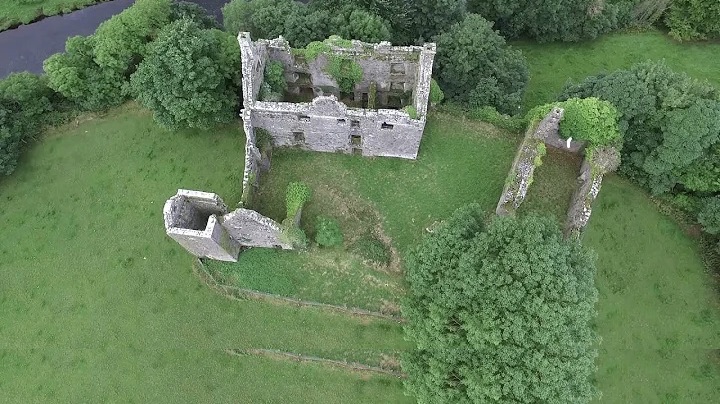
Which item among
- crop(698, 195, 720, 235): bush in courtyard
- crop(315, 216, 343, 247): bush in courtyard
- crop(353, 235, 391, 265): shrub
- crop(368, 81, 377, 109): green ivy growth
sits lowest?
crop(353, 235, 391, 265): shrub

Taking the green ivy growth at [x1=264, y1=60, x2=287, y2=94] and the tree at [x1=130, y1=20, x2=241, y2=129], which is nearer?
the tree at [x1=130, y1=20, x2=241, y2=129]

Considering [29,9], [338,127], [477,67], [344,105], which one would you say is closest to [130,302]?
[338,127]

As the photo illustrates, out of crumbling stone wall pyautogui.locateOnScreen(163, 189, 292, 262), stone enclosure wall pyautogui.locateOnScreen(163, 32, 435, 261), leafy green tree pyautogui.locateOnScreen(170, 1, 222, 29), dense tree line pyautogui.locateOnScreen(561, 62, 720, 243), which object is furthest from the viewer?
leafy green tree pyautogui.locateOnScreen(170, 1, 222, 29)

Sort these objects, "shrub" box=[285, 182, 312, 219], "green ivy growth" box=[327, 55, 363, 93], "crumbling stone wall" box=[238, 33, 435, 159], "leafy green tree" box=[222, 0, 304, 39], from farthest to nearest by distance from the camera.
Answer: "leafy green tree" box=[222, 0, 304, 39], "green ivy growth" box=[327, 55, 363, 93], "shrub" box=[285, 182, 312, 219], "crumbling stone wall" box=[238, 33, 435, 159]

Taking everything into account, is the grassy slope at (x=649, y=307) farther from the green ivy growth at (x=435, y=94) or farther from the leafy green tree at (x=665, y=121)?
the green ivy growth at (x=435, y=94)

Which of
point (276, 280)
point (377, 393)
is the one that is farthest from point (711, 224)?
point (276, 280)

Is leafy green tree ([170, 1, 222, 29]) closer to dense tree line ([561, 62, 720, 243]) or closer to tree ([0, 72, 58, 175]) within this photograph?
tree ([0, 72, 58, 175])

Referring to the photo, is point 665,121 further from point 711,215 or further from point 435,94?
point 435,94

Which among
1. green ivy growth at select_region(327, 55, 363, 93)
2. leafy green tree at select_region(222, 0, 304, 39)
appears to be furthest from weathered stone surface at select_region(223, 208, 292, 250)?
leafy green tree at select_region(222, 0, 304, 39)
